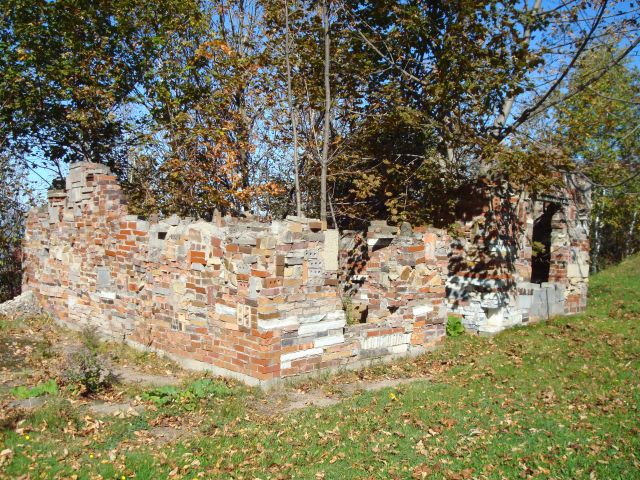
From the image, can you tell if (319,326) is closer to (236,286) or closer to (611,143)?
(236,286)

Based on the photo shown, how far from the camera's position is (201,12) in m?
14.7

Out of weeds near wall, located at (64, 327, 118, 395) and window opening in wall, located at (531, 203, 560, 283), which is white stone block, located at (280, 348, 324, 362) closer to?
weeds near wall, located at (64, 327, 118, 395)

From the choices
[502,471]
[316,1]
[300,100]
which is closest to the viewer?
[502,471]

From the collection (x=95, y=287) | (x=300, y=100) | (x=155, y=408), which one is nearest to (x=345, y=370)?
(x=155, y=408)

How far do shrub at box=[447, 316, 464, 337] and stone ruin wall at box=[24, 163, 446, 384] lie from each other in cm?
128

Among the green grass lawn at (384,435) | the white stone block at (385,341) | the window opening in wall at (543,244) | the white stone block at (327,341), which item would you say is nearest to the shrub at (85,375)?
the green grass lawn at (384,435)

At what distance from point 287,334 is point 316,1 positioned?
312 inches

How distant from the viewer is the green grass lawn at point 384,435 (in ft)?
16.2

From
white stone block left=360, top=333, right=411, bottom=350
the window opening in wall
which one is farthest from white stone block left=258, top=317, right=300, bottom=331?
the window opening in wall

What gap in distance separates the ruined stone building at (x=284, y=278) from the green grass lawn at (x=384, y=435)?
918 mm

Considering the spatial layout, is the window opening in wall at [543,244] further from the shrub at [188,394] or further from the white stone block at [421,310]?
the shrub at [188,394]

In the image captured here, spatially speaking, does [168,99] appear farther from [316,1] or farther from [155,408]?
[155,408]

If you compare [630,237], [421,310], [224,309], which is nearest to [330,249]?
[224,309]

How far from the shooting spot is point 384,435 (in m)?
5.77
